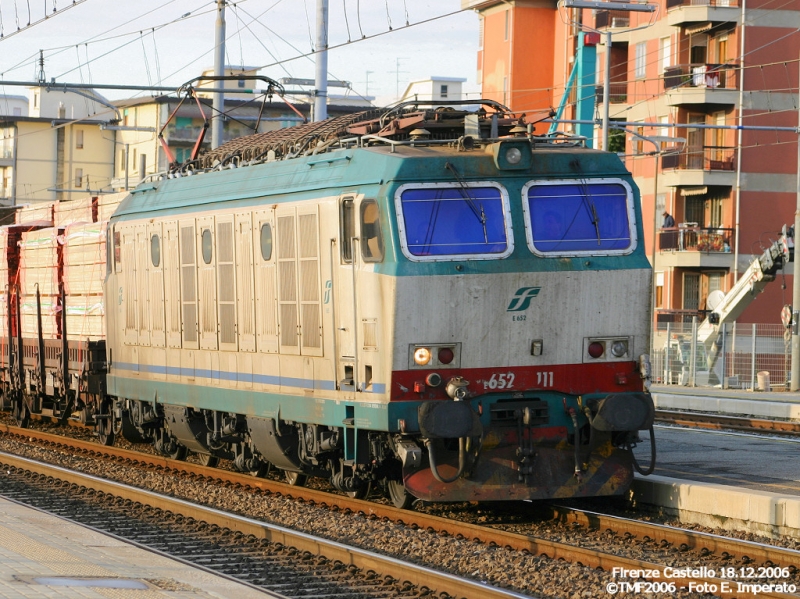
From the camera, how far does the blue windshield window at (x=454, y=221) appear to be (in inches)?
502

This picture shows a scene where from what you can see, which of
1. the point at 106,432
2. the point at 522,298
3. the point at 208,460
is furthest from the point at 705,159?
the point at 522,298

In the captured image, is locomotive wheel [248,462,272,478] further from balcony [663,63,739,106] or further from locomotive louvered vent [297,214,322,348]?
balcony [663,63,739,106]

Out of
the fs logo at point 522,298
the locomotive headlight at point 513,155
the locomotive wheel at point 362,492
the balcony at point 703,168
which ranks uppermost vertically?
the balcony at point 703,168

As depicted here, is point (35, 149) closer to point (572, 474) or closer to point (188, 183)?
point (188, 183)

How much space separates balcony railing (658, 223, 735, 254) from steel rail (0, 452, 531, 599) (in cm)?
3464

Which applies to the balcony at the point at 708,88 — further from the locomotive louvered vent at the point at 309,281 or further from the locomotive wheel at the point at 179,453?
the locomotive louvered vent at the point at 309,281

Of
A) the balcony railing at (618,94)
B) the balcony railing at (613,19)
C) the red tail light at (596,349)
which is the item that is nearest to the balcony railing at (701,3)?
the balcony railing at (618,94)

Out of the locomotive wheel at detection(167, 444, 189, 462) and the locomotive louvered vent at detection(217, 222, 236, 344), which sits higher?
the locomotive louvered vent at detection(217, 222, 236, 344)

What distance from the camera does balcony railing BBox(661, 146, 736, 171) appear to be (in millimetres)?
49156

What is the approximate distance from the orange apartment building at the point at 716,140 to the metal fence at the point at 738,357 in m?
8.14

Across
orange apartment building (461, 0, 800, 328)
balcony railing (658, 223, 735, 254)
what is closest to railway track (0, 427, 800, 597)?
orange apartment building (461, 0, 800, 328)

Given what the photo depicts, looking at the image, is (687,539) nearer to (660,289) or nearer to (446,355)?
(446,355)

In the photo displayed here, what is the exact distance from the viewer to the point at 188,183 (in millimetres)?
17719

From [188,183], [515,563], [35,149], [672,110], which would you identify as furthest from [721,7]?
[35,149]
